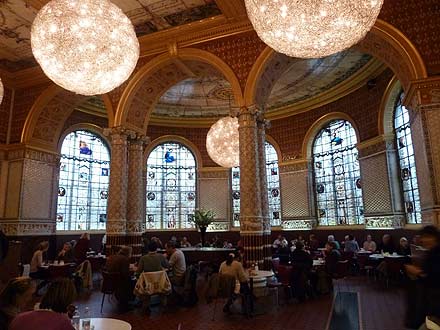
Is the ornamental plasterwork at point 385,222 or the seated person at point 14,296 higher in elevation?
the ornamental plasterwork at point 385,222

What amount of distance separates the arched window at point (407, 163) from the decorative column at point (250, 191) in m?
5.37

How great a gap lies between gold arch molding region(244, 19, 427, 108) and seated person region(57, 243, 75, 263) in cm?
606

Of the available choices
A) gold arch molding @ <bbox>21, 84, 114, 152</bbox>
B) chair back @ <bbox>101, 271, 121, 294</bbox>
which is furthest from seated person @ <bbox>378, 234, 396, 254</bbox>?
gold arch molding @ <bbox>21, 84, 114, 152</bbox>

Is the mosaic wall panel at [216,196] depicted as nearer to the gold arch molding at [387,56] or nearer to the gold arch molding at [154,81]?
the gold arch molding at [154,81]

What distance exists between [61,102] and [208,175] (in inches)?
280

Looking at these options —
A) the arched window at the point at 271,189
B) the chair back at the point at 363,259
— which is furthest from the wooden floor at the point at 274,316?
the arched window at the point at 271,189

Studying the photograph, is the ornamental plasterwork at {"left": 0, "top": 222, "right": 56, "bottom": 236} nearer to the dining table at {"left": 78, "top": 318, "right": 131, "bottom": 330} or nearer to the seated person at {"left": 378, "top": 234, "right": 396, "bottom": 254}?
the dining table at {"left": 78, "top": 318, "right": 131, "bottom": 330}

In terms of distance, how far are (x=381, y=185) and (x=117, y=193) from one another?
8380mm

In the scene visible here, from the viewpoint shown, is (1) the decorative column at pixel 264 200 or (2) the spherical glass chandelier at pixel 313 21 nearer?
(2) the spherical glass chandelier at pixel 313 21

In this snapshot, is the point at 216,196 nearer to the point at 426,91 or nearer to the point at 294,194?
the point at 294,194

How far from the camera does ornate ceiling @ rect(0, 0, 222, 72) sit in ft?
25.1

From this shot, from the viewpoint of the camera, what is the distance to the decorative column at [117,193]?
8734 millimetres

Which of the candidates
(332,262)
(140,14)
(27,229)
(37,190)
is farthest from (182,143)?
(332,262)

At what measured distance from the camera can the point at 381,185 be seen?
1095cm
